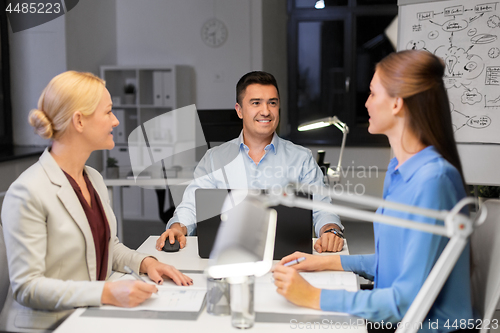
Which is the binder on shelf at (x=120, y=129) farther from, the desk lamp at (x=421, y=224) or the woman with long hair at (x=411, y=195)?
the desk lamp at (x=421, y=224)

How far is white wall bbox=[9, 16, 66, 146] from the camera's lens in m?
4.47

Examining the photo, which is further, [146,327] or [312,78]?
[312,78]

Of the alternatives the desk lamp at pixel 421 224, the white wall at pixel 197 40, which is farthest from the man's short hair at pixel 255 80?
the white wall at pixel 197 40

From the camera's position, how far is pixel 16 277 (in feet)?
3.96

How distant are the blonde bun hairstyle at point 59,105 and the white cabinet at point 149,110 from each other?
12.2 feet

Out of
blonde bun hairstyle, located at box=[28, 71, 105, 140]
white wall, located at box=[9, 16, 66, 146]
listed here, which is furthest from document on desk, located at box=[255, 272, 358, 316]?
white wall, located at box=[9, 16, 66, 146]

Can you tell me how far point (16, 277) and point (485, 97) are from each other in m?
2.73

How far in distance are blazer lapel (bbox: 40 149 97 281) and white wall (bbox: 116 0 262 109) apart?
3.89m

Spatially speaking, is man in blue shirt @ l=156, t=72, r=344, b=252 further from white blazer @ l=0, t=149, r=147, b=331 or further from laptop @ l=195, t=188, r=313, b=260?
white blazer @ l=0, t=149, r=147, b=331

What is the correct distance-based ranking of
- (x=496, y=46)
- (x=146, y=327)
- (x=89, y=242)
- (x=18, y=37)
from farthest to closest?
(x=18, y=37) < (x=496, y=46) < (x=89, y=242) < (x=146, y=327)

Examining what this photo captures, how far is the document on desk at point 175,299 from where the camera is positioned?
1.19 meters

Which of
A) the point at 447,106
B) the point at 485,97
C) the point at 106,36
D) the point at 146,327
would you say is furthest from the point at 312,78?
the point at 146,327

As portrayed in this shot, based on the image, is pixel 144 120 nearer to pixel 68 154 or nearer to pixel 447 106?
pixel 68 154

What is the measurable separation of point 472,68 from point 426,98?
2.01 metres
